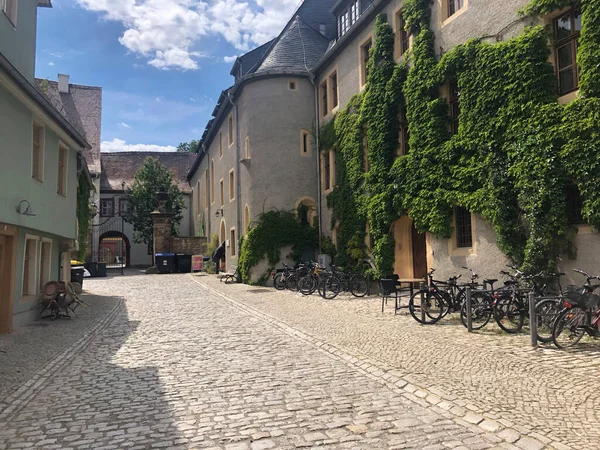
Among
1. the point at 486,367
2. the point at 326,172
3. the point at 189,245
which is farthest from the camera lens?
the point at 189,245

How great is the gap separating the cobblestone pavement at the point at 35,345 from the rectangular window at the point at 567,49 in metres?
11.2

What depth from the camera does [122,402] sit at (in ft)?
18.0

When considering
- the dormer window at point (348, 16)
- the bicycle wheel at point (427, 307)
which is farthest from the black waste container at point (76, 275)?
the dormer window at point (348, 16)

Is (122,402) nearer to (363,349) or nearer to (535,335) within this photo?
(363,349)

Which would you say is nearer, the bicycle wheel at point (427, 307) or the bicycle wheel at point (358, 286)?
the bicycle wheel at point (427, 307)

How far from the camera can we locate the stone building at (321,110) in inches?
491

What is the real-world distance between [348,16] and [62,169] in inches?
530

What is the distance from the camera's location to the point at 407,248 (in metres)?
17.1

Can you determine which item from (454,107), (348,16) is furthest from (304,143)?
(454,107)

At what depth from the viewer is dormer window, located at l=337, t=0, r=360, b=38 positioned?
813 inches

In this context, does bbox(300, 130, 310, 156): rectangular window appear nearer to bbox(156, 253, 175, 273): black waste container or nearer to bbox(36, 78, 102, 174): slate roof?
bbox(156, 253, 175, 273): black waste container

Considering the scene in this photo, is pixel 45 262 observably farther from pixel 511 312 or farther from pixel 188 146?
pixel 188 146

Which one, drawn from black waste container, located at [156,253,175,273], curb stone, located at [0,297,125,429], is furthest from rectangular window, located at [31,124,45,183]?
black waste container, located at [156,253,175,273]

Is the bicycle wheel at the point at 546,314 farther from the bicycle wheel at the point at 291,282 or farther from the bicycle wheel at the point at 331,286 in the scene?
the bicycle wheel at the point at 291,282
